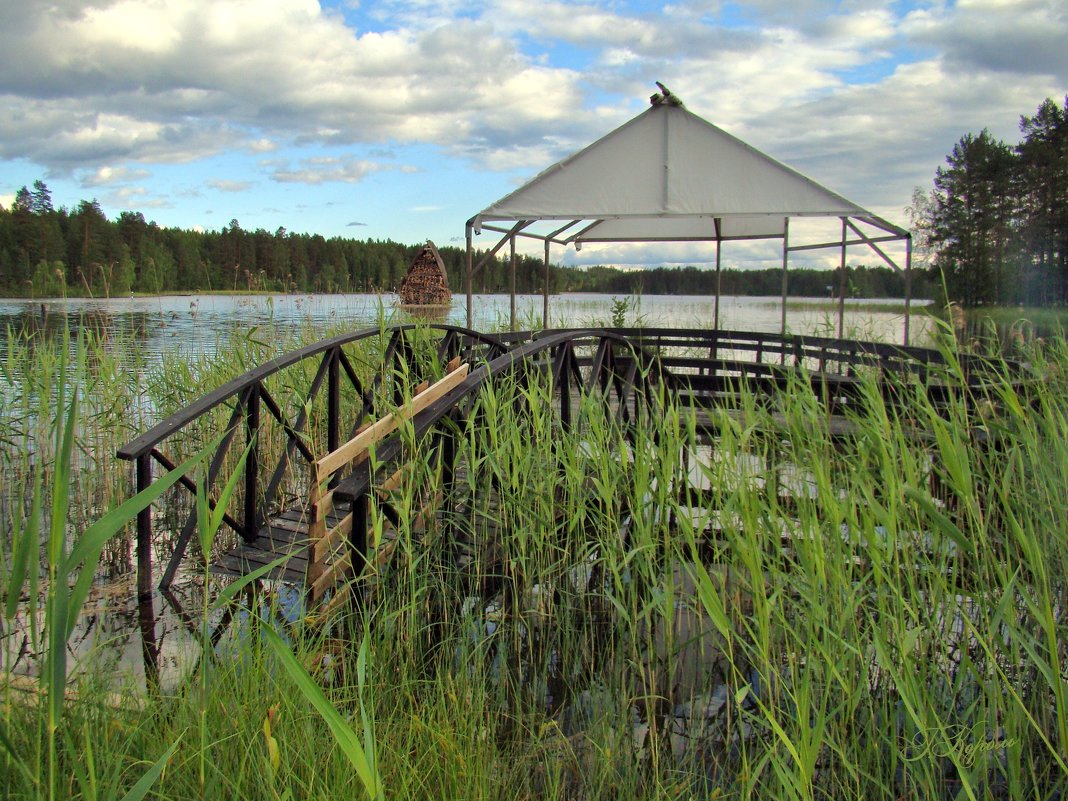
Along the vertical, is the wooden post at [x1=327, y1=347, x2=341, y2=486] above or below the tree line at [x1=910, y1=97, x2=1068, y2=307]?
below

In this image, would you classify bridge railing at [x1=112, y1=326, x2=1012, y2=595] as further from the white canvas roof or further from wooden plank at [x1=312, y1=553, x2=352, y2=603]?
the white canvas roof

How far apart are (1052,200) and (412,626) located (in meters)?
39.4

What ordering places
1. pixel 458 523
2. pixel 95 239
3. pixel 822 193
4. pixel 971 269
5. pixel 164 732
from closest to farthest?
pixel 164 732 < pixel 458 523 < pixel 822 193 < pixel 971 269 < pixel 95 239

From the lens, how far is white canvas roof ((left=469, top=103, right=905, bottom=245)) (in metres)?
10.8

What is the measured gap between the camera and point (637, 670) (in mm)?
3252

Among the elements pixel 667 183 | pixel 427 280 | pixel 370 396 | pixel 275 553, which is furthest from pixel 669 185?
pixel 427 280

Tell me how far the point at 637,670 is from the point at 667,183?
9.22 meters

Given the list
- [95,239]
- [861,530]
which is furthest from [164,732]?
[95,239]

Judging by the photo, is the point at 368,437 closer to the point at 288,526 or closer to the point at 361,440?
the point at 361,440

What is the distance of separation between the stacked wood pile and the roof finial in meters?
21.7

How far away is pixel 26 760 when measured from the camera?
7.22 feet

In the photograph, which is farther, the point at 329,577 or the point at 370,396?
the point at 370,396

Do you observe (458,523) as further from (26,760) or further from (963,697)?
(963,697)

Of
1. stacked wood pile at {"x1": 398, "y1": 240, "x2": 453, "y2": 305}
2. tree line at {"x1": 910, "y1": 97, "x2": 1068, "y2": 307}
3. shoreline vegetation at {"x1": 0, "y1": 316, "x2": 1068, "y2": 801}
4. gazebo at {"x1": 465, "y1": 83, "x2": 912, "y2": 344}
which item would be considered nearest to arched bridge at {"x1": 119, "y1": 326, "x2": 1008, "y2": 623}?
shoreline vegetation at {"x1": 0, "y1": 316, "x2": 1068, "y2": 801}
